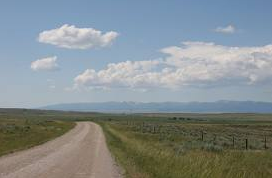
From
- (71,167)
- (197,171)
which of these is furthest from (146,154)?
(197,171)

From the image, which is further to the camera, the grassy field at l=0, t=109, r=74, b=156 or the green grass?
the grassy field at l=0, t=109, r=74, b=156

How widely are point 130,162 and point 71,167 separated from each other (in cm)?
326

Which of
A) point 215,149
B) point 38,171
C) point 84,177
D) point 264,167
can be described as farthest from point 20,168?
point 215,149

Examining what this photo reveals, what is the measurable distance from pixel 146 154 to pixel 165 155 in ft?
7.04

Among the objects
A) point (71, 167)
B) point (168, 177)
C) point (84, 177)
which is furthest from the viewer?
point (71, 167)

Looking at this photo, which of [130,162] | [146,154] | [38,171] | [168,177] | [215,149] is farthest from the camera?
[215,149]

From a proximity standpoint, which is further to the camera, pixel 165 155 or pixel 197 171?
pixel 165 155

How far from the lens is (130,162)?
22750 mm

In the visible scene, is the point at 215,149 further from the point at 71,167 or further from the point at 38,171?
the point at 38,171

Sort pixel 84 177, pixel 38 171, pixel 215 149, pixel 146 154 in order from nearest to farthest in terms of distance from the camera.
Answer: pixel 84 177 < pixel 38 171 < pixel 146 154 < pixel 215 149

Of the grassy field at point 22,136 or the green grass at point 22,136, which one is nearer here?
the green grass at point 22,136

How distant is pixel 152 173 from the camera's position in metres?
17.6

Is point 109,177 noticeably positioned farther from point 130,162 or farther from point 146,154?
point 146,154

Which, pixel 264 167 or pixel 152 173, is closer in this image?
pixel 152 173
